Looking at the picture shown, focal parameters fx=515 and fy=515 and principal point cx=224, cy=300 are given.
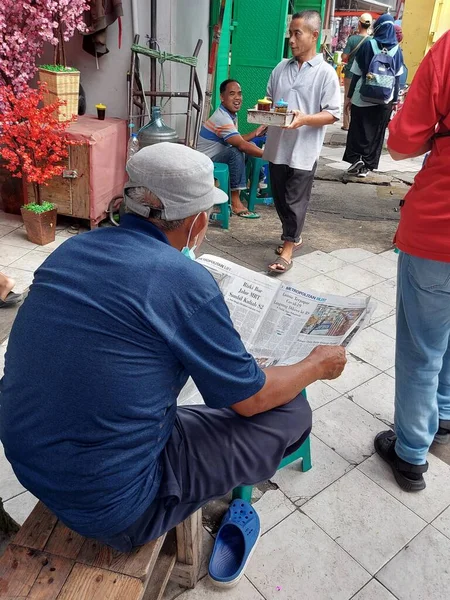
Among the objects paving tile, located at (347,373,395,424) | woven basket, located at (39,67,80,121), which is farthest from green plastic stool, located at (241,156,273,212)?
paving tile, located at (347,373,395,424)

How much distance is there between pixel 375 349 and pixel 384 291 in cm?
88

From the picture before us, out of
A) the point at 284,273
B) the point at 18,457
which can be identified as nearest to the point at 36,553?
the point at 18,457

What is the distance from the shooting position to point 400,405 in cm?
202

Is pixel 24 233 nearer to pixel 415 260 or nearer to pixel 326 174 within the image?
pixel 415 260

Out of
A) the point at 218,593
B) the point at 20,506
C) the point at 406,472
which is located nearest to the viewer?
the point at 218,593

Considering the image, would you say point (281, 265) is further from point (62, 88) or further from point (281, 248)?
point (62, 88)

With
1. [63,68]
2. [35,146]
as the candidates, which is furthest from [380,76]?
[35,146]

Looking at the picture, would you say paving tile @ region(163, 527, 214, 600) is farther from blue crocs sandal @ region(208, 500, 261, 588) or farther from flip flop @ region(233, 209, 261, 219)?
flip flop @ region(233, 209, 261, 219)

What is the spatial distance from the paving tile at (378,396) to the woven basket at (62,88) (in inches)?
124

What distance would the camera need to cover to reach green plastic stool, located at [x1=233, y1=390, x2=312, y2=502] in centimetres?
188

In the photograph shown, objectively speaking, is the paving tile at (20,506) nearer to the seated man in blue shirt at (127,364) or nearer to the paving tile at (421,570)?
the seated man in blue shirt at (127,364)

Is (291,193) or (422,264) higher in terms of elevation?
(422,264)

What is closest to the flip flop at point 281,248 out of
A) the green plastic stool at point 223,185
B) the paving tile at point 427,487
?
the green plastic stool at point 223,185

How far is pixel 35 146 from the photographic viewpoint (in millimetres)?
3697
